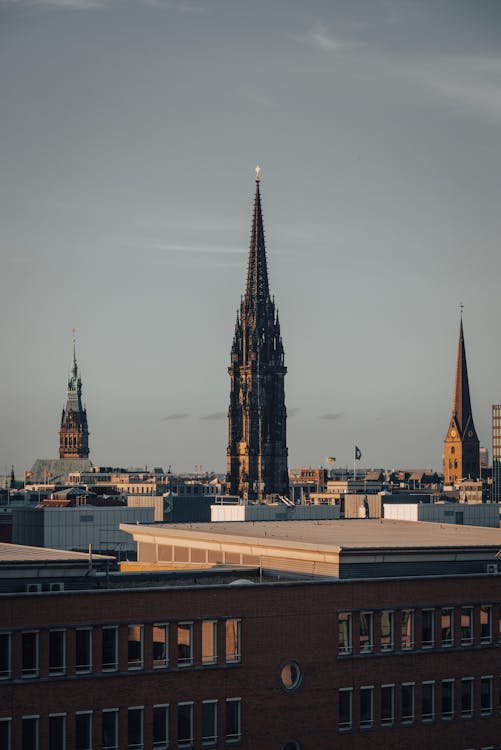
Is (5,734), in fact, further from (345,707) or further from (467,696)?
(467,696)

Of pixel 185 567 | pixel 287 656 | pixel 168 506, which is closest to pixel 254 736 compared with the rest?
pixel 287 656

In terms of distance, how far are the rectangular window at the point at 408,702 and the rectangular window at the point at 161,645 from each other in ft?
40.3

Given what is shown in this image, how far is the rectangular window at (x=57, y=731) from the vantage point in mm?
62875

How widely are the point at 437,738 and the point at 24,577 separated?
68.5ft

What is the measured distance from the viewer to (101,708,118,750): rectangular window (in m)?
64.1

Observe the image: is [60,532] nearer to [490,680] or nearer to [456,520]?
[456,520]

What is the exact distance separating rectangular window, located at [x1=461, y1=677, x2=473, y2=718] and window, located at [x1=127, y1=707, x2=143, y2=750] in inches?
661

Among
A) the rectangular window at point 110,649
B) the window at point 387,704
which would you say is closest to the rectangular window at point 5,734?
the rectangular window at point 110,649

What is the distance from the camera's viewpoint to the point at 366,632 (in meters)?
70.9

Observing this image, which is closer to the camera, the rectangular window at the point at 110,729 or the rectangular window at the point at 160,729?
the rectangular window at the point at 110,729

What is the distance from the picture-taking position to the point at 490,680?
74000mm

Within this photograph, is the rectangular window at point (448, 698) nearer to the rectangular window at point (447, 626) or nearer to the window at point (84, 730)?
the rectangular window at point (447, 626)

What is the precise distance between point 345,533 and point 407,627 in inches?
684

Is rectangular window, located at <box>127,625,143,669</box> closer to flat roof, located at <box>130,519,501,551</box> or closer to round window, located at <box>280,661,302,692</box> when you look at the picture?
round window, located at <box>280,661,302,692</box>
